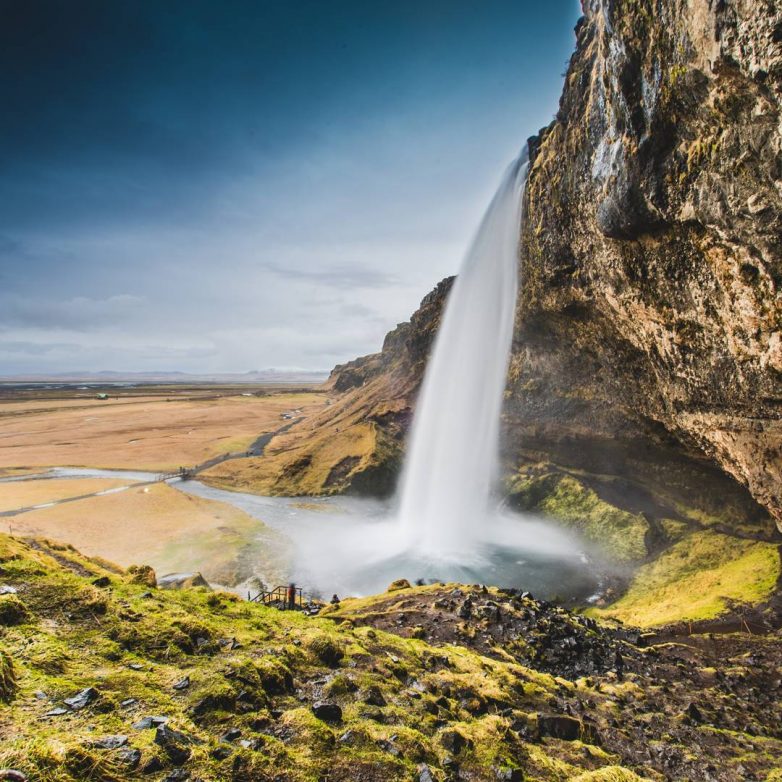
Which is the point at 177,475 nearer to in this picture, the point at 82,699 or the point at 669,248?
the point at 82,699

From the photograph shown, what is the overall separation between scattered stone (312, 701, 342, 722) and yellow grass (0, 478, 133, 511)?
44.0 meters

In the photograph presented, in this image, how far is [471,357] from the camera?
4050 centimetres

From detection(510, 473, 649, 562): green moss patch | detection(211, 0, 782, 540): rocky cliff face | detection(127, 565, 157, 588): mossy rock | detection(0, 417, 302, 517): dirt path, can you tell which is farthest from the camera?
detection(0, 417, 302, 517): dirt path

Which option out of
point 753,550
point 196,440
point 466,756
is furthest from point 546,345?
point 196,440

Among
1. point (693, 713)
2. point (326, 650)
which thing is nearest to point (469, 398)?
point (693, 713)

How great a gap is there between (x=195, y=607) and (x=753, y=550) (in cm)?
2931

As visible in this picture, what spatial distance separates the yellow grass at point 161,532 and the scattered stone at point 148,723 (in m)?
20.1

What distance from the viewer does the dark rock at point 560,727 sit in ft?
27.6

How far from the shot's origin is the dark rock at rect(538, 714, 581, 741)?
8422 millimetres

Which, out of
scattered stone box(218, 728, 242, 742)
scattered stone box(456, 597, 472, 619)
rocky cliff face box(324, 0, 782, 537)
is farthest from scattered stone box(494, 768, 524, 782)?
rocky cliff face box(324, 0, 782, 537)

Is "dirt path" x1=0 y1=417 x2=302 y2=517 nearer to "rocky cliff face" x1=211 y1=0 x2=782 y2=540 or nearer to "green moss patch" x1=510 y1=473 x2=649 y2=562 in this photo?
"green moss patch" x1=510 y1=473 x2=649 y2=562

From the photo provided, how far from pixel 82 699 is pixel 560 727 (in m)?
8.60

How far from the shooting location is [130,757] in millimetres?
4441

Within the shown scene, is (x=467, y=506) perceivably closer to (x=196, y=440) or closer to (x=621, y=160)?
(x=621, y=160)
